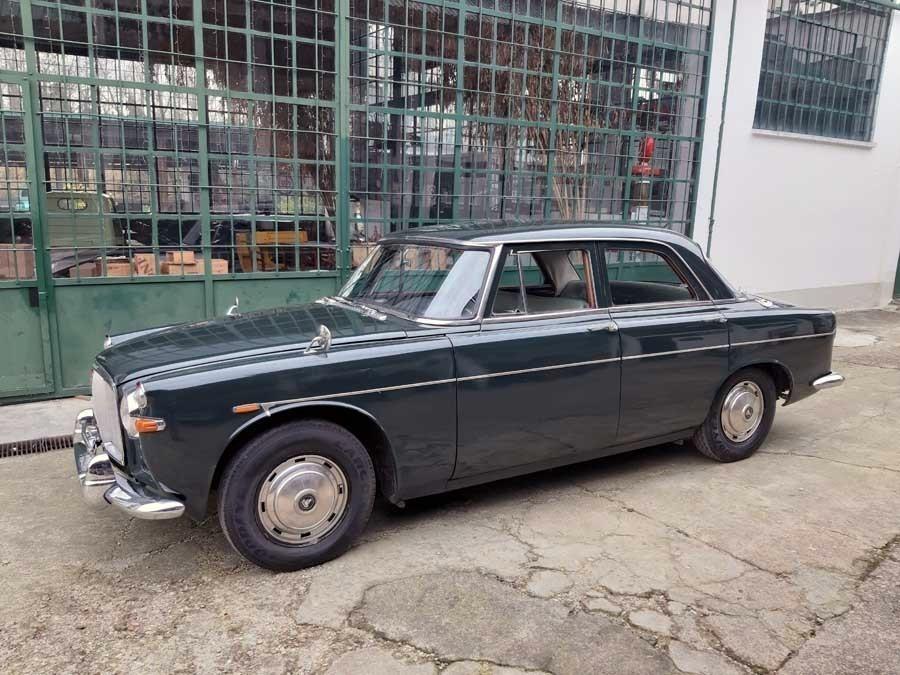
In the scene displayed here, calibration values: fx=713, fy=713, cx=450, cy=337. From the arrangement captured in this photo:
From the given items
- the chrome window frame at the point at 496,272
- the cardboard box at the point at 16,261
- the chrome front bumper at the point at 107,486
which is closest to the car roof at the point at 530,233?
the chrome window frame at the point at 496,272

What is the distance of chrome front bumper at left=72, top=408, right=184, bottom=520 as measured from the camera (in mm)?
3148

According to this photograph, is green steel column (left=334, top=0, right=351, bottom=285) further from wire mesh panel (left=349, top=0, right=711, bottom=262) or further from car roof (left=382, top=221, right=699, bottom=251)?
car roof (left=382, top=221, right=699, bottom=251)

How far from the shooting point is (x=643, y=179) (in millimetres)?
9609

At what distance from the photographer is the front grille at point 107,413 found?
3387 mm

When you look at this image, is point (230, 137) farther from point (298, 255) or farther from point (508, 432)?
point (508, 432)

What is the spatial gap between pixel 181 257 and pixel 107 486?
3.78 meters

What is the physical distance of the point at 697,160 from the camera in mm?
10055

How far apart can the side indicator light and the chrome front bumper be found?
0.32m

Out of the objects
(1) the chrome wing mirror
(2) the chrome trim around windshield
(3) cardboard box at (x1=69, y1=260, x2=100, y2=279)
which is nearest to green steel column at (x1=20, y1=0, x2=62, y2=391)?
(3) cardboard box at (x1=69, y1=260, x2=100, y2=279)

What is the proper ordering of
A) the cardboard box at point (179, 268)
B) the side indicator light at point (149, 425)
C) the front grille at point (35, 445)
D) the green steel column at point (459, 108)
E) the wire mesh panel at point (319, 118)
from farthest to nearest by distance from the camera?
the green steel column at point (459, 108) → the cardboard box at point (179, 268) → the wire mesh panel at point (319, 118) → the front grille at point (35, 445) → the side indicator light at point (149, 425)

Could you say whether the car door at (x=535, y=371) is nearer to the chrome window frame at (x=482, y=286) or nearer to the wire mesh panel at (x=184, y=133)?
the chrome window frame at (x=482, y=286)

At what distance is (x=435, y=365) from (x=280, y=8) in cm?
481

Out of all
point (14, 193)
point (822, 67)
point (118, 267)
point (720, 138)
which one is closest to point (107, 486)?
point (118, 267)

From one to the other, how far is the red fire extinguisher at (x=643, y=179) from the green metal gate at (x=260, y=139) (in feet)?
1.19
